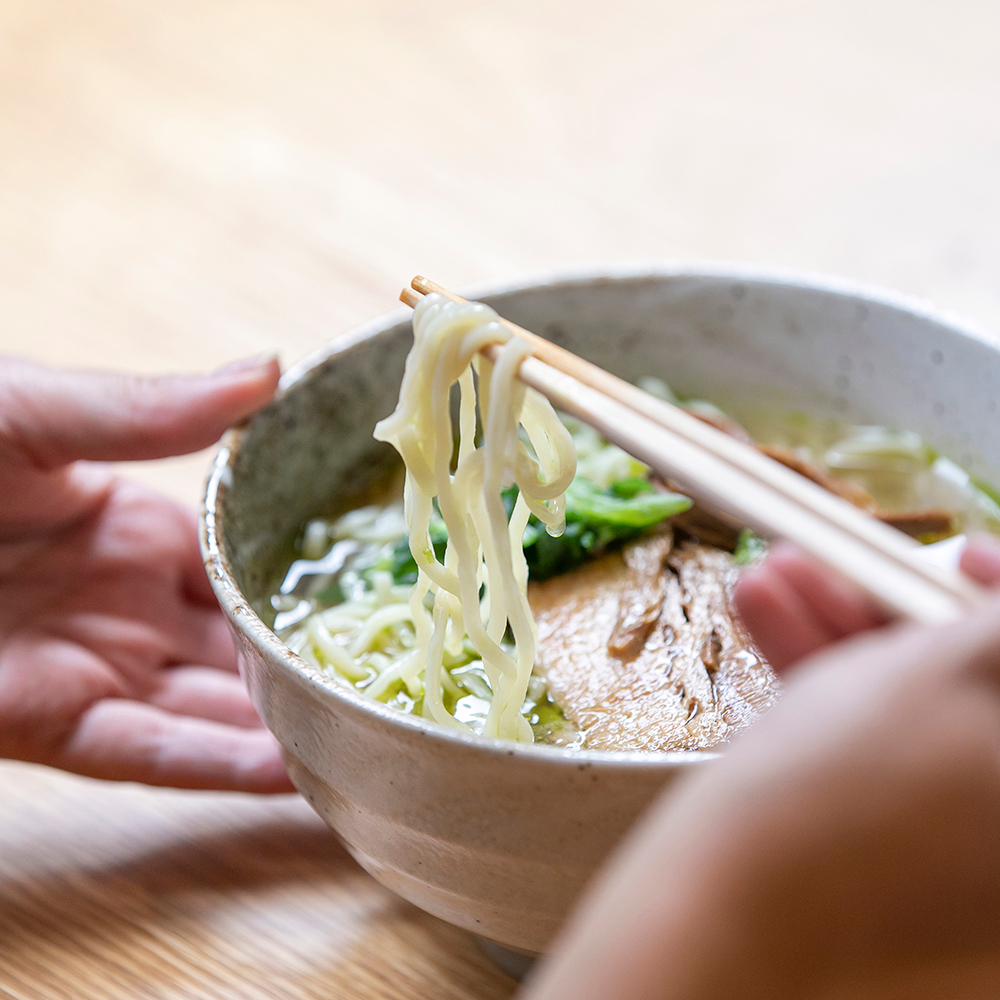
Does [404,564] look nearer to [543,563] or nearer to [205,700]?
[543,563]

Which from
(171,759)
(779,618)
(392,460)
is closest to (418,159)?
(392,460)

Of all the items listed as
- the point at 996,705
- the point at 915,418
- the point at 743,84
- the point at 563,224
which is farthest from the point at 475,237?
the point at 996,705

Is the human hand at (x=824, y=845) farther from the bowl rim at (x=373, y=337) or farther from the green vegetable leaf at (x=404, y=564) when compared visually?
the green vegetable leaf at (x=404, y=564)

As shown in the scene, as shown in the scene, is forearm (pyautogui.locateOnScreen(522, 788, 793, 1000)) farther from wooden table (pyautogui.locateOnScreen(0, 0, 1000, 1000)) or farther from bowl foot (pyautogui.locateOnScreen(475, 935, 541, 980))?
wooden table (pyautogui.locateOnScreen(0, 0, 1000, 1000))

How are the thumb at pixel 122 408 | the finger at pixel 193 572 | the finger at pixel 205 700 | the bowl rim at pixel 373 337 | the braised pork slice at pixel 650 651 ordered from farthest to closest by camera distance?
the finger at pixel 193 572 < the finger at pixel 205 700 < the thumb at pixel 122 408 < the braised pork slice at pixel 650 651 < the bowl rim at pixel 373 337

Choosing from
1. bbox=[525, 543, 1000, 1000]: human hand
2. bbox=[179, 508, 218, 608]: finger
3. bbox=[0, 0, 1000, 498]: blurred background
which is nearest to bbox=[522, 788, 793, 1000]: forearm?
bbox=[525, 543, 1000, 1000]: human hand

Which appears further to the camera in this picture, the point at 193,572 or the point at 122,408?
the point at 193,572

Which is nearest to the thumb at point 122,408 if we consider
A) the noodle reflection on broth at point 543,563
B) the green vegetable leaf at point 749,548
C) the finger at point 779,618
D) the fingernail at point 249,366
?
the fingernail at point 249,366
